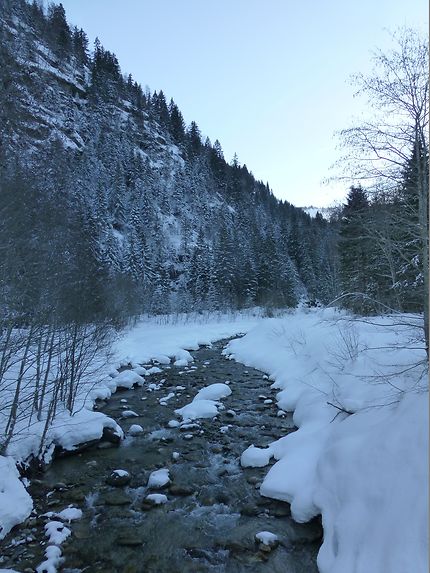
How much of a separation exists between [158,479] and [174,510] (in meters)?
0.99

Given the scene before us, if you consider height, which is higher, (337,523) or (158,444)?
(337,523)

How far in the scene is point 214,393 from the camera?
1423 cm

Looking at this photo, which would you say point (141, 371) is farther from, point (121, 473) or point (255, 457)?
point (255, 457)

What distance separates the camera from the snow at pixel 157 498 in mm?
7336

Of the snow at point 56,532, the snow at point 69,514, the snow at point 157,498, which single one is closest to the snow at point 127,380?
the snow at point 157,498

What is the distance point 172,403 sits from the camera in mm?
13766

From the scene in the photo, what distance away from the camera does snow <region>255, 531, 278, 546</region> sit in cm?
591

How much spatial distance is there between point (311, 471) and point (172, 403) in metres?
7.48

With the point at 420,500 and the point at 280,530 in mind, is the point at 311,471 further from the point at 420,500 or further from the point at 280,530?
the point at 420,500

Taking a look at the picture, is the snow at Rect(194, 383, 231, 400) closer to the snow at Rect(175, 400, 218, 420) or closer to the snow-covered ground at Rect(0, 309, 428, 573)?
the snow-covered ground at Rect(0, 309, 428, 573)

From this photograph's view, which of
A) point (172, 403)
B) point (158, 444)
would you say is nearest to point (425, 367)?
point (158, 444)

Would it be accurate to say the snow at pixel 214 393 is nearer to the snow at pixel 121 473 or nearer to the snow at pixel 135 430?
the snow at pixel 135 430

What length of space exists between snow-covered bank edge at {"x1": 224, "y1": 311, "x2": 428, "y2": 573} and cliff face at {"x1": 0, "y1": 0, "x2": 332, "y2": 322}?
7.09m

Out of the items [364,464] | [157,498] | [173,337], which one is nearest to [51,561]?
[157,498]
